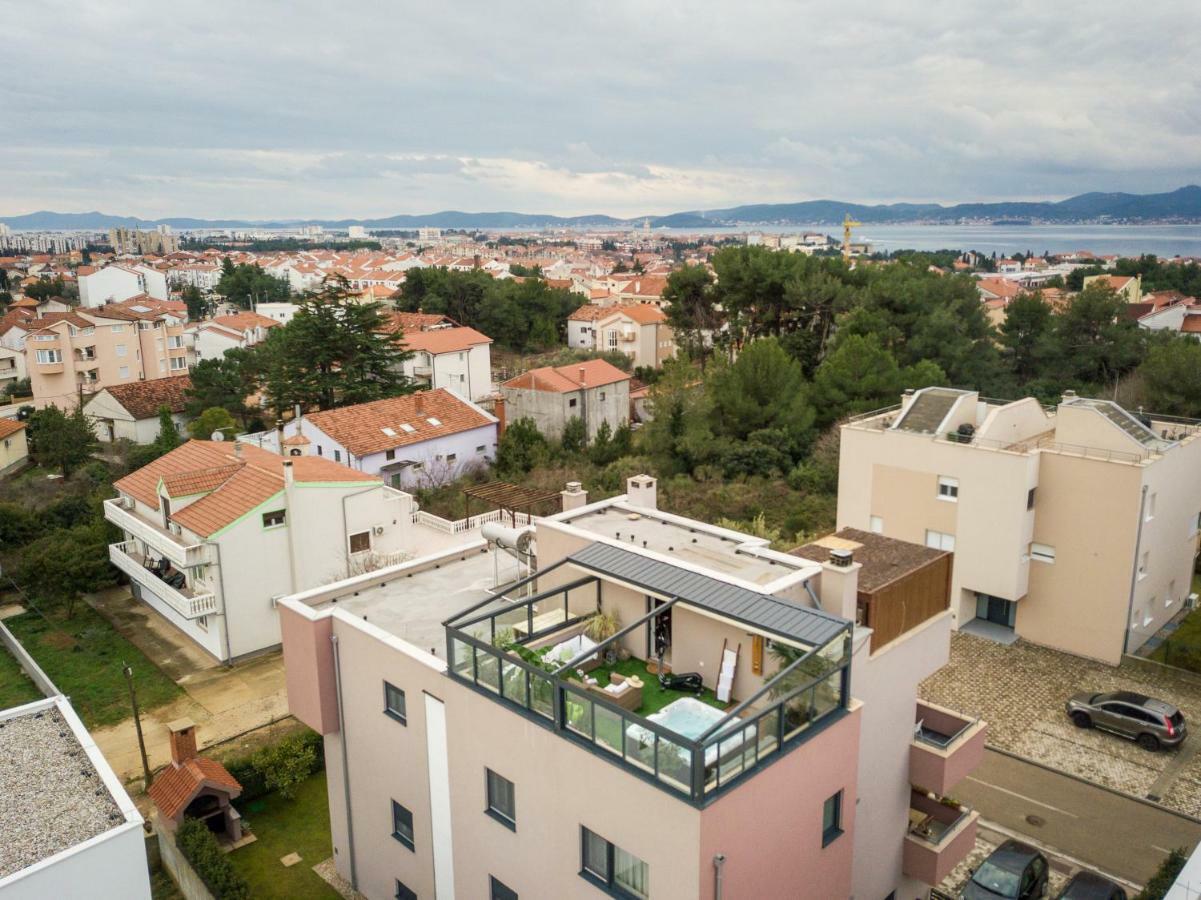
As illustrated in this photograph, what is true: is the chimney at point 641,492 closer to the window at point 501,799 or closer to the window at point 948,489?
the window at point 501,799

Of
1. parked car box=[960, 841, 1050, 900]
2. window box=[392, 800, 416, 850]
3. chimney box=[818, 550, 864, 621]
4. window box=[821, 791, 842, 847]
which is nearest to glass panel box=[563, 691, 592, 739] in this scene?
window box=[821, 791, 842, 847]

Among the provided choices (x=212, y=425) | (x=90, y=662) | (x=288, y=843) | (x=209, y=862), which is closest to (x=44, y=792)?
(x=209, y=862)

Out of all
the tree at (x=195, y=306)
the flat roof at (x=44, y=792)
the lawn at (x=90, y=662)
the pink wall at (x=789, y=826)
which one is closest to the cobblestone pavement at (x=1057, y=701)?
the pink wall at (x=789, y=826)

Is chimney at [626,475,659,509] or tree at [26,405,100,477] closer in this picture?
chimney at [626,475,659,509]

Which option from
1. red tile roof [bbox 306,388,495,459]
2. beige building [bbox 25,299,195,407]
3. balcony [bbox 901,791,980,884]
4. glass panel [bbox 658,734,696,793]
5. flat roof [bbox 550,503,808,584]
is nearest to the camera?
glass panel [bbox 658,734,696,793]

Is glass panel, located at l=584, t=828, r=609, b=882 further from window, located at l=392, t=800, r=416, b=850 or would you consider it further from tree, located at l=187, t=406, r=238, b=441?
tree, located at l=187, t=406, r=238, b=441

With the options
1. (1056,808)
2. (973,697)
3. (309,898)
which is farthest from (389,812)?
(973,697)
